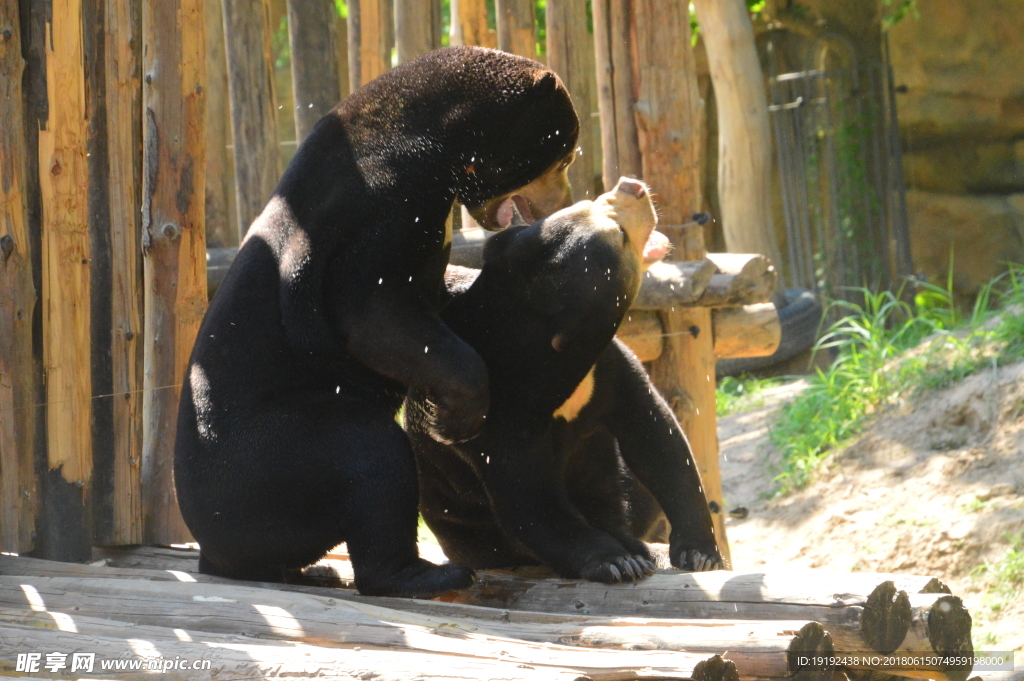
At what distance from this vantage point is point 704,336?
5.00m

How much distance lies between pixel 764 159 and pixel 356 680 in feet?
25.7

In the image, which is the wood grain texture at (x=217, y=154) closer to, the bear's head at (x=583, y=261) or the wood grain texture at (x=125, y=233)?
the wood grain texture at (x=125, y=233)

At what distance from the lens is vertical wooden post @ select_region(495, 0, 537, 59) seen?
18.3 feet

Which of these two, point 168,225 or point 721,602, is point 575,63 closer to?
point 168,225

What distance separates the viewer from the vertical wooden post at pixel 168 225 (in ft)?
13.1

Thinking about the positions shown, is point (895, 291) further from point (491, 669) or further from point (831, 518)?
point (491, 669)

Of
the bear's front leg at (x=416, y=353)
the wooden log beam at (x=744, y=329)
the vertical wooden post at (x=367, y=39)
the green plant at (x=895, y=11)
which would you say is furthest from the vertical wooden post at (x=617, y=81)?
the green plant at (x=895, y=11)

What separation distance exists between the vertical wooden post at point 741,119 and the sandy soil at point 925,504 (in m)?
3.18

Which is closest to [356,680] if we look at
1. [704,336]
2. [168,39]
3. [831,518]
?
[168,39]

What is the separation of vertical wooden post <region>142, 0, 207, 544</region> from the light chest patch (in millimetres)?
1590

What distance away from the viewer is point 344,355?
3244 mm

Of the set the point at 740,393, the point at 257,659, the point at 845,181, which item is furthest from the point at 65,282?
the point at 845,181

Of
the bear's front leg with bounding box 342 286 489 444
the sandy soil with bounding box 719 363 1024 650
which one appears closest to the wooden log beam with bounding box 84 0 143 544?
the bear's front leg with bounding box 342 286 489 444

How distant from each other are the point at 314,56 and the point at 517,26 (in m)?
1.20
